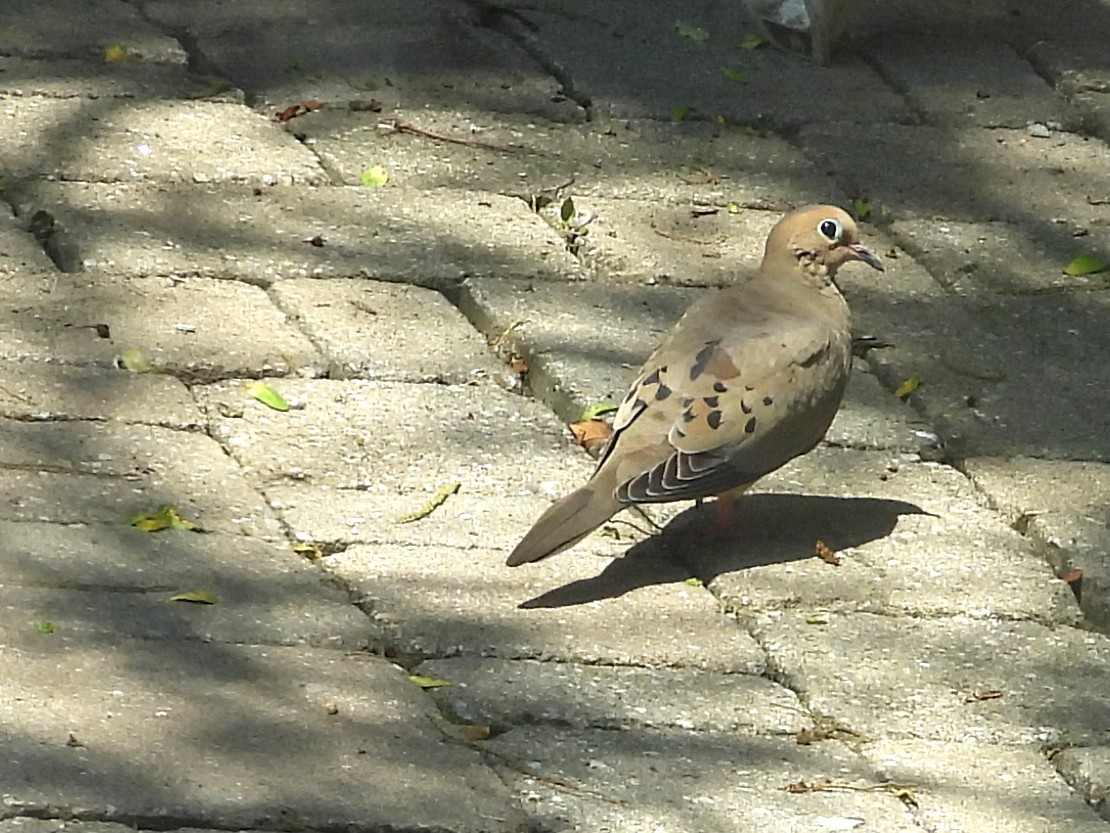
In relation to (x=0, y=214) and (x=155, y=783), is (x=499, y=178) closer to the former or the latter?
(x=0, y=214)

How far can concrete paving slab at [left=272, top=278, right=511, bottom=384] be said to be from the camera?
4461 millimetres

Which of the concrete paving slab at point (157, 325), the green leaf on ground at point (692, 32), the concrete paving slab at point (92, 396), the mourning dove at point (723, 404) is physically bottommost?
the green leaf on ground at point (692, 32)

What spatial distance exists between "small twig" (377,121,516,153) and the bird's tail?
188cm

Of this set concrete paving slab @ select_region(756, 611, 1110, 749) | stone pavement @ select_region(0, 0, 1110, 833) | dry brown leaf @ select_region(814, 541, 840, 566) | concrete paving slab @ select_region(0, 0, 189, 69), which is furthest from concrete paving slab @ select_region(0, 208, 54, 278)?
concrete paving slab @ select_region(756, 611, 1110, 749)

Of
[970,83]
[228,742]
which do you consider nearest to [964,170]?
[970,83]

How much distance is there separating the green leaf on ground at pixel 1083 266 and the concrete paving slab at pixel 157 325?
1.78 meters

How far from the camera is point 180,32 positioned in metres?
6.05

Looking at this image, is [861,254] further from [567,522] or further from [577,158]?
[577,158]

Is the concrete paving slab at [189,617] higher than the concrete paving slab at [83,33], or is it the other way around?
the concrete paving slab at [189,617]

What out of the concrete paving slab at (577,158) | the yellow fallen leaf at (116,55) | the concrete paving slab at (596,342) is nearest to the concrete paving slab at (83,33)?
the yellow fallen leaf at (116,55)

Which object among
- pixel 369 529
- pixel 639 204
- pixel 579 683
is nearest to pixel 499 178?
pixel 639 204

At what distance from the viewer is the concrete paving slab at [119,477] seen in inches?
150

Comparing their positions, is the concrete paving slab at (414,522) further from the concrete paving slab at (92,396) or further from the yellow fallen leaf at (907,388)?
the yellow fallen leaf at (907,388)

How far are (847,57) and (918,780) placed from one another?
3368mm
